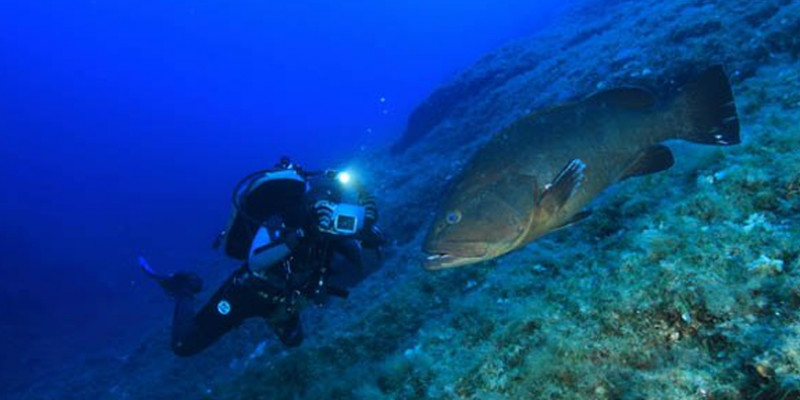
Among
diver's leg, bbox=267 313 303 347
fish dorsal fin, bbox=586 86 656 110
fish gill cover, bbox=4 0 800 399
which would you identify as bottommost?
fish gill cover, bbox=4 0 800 399

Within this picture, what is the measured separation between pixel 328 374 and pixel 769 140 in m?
3.87

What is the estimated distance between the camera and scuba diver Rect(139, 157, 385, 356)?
4.34m

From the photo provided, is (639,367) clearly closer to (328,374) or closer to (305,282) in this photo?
(328,374)

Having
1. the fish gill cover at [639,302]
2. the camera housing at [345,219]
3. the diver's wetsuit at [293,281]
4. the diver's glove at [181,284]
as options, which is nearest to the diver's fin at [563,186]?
the fish gill cover at [639,302]

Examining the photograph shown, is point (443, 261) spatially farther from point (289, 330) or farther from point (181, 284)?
point (181, 284)

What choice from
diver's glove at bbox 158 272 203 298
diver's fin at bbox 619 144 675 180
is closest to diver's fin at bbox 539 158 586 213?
diver's fin at bbox 619 144 675 180

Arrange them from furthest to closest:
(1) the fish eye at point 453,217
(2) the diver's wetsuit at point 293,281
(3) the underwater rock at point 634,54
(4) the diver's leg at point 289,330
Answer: (3) the underwater rock at point 634,54 < (4) the diver's leg at point 289,330 < (2) the diver's wetsuit at point 293,281 < (1) the fish eye at point 453,217

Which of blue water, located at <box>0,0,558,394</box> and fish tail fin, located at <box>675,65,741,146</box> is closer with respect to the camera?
fish tail fin, located at <box>675,65,741,146</box>

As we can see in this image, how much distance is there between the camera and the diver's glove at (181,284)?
286 inches

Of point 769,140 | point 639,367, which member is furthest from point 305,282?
point 769,140

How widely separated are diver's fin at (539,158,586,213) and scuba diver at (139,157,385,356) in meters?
2.39

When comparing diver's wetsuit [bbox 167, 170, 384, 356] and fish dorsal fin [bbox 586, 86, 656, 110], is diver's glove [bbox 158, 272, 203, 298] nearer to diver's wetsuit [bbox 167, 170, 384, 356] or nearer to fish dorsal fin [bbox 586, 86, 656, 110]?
diver's wetsuit [bbox 167, 170, 384, 356]

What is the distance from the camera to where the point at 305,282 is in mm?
4641

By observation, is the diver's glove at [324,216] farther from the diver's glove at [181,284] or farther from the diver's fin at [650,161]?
the diver's glove at [181,284]
